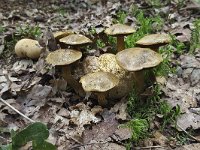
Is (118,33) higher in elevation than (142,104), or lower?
higher

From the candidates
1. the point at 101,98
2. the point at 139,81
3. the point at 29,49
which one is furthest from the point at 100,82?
the point at 29,49

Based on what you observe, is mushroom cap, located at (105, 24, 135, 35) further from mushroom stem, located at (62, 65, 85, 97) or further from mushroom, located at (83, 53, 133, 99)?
mushroom stem, located at (62, 65, 85, 97)

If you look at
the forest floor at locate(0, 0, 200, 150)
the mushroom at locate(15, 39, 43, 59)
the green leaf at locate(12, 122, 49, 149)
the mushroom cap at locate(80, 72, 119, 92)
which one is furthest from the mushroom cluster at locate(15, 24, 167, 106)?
the green leaf at locate(12, 122, 49, 149)

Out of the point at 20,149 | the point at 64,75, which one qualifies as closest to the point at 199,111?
→ the point at 64,75

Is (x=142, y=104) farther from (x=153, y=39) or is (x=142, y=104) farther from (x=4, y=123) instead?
(x=4, y=123)

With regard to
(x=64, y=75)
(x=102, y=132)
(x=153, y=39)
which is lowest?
(x=102, y=132)
